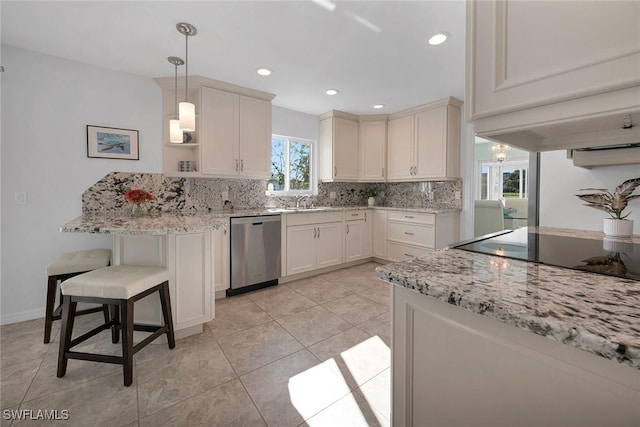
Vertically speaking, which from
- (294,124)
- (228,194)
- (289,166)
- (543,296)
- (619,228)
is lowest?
(543,296)

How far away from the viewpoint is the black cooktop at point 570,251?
0.81 m

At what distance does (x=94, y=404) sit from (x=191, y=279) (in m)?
0.86

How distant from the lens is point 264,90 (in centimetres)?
332

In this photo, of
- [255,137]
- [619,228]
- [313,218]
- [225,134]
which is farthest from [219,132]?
[619,228]

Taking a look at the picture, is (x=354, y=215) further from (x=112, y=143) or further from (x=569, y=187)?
(x=112, y=143)

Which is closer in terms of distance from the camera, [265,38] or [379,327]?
[265,38]

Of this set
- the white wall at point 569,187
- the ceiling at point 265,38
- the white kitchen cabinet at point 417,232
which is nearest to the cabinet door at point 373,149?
the white kitchen cabinet at point 417,232

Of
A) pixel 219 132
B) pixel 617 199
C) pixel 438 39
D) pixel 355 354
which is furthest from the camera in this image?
pixel 219 132

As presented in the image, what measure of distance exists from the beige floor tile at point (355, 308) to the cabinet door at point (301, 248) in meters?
0.82

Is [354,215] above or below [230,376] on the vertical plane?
above

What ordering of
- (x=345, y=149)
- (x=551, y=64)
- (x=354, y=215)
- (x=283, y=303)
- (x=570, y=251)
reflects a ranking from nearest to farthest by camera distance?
1. (x=551, y=64)
2. (x=570, y=251)
3. (x=283, y=303)
4. (x=354, y=215)
5. (x=345, y=149)

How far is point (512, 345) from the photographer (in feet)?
1.95

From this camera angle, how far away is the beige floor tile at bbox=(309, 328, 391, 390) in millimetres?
1734

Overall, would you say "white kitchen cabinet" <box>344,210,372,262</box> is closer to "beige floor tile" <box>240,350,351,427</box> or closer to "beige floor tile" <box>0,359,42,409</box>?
"beige floor tile" <box>240,350,351,427</box>
